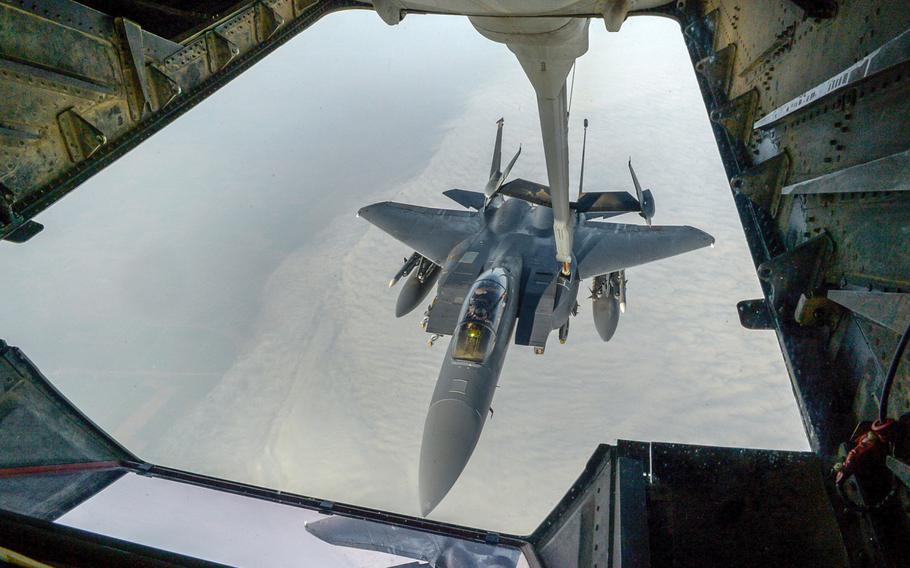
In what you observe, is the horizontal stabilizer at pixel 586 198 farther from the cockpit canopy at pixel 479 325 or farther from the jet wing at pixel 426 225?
the cockpit canopy at pixel 479 325

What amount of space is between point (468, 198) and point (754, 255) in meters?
8.73

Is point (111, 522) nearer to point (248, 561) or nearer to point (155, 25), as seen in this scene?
point (248, 561)

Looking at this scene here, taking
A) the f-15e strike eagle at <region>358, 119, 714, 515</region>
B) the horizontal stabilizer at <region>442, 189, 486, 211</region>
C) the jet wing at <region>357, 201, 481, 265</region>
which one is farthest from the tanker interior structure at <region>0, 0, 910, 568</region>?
the horizontal stabilizer at <region>442, 189, 486, 211</region>

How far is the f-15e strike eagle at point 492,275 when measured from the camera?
7.26m

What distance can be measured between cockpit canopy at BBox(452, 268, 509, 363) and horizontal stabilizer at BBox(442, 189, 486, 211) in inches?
188

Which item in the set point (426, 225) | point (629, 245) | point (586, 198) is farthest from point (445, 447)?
point (586, 198)

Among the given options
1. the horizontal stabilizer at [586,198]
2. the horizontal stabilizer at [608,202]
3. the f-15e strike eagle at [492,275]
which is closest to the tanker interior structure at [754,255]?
the f-15e strike eagle at [492,275]

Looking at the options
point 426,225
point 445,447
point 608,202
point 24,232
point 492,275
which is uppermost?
point 24,232

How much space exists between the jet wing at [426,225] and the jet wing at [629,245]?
243 cm

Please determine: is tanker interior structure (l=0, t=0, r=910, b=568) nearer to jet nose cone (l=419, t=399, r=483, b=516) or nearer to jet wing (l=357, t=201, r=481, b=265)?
jet nose cone (l=419, t=399, r=483, b=516)

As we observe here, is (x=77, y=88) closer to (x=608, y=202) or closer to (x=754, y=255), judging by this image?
(x=754, y=255)

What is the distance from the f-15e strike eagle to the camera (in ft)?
23.8

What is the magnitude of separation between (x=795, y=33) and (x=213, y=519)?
18.9ft

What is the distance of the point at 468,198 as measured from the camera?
40.7 feet
